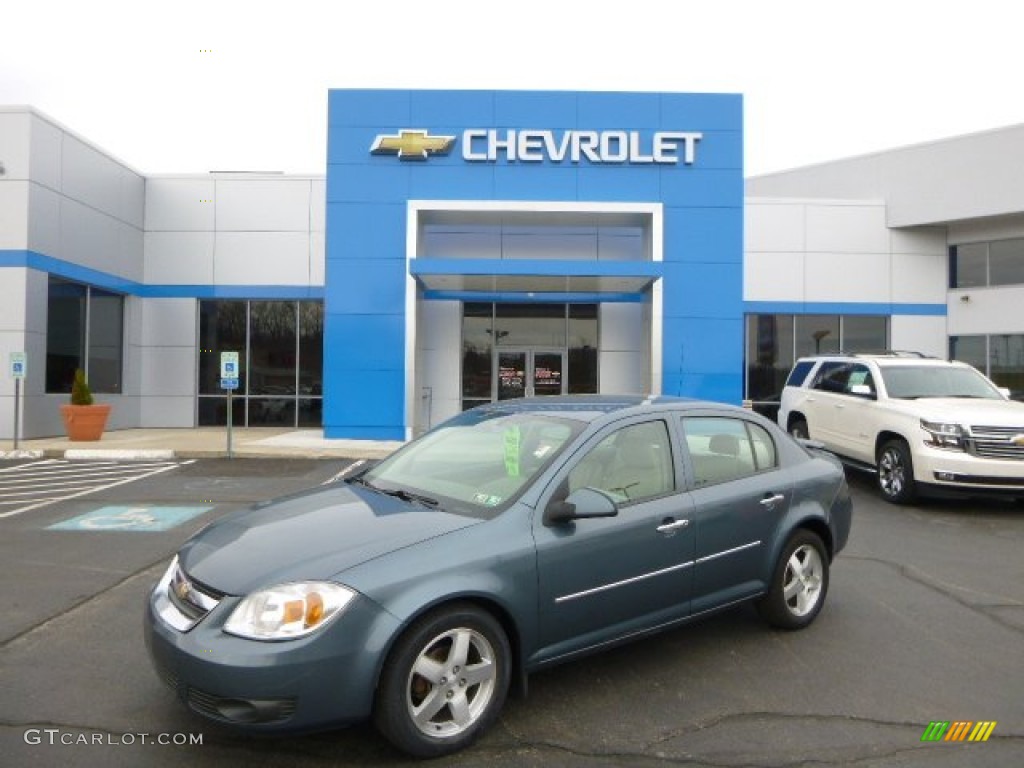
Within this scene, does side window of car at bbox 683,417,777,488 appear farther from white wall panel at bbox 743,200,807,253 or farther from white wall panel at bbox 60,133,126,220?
white wall panel at bbox 60,133,126,220

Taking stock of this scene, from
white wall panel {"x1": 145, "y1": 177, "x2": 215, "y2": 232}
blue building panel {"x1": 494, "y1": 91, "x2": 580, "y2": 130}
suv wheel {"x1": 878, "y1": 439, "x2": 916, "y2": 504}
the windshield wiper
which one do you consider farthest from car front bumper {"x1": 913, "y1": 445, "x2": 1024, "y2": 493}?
white wall panel {"x1": 145, "y1": 177, "x2": 215, "y2": 232}

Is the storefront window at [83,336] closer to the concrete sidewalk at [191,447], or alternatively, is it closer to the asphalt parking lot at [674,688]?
the concrete sidewalk at [191,447]

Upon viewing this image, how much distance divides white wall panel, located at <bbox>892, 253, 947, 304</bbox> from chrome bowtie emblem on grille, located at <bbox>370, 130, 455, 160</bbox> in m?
12.7

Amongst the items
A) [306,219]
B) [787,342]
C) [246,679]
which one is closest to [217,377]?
[306,219]

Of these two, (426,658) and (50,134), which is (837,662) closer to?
(426,658)

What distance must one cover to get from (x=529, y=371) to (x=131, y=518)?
1218 centimetres

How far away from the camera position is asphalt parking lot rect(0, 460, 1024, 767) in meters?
3.13

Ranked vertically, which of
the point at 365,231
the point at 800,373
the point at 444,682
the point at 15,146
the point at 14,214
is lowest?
the point at 444,682

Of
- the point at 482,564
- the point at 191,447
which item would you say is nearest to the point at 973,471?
the point at 482,564

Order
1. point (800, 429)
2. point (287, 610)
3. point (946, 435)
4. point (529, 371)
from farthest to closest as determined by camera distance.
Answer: point (529, 371) → point (800, 429) → point (946, 435) → point (287, 610)

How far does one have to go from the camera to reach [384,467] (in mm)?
4500

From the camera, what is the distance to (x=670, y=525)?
3881 millimetres

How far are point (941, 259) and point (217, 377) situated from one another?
2010cm

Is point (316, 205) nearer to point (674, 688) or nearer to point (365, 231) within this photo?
point (365, 231)
